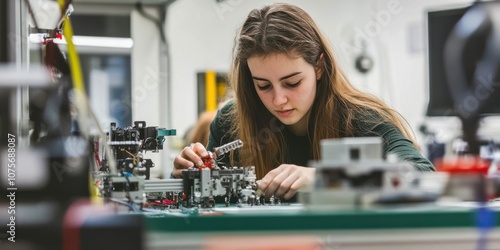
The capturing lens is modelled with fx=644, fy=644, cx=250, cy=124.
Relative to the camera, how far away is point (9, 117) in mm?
810

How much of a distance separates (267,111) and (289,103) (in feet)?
0.85

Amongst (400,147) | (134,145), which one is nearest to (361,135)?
(400,147)

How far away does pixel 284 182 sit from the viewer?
52.2 inches

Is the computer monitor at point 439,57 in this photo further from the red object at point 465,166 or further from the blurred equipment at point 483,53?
the red object at point 465,166

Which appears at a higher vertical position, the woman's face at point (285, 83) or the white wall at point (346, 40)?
the white wall at point (346, 40)

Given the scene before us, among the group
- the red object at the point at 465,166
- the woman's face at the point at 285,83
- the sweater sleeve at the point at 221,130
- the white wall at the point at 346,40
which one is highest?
the white wall at the point at 346,40

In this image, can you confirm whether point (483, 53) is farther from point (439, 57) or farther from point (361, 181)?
point (361, 181)

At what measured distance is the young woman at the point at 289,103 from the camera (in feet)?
5.51

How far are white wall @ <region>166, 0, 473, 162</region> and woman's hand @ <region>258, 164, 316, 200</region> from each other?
2.67m

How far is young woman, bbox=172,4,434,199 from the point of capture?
5.51 feet

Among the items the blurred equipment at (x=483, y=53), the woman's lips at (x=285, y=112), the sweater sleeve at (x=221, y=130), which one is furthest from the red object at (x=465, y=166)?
the sweater sleeve at (x=221, y=130)

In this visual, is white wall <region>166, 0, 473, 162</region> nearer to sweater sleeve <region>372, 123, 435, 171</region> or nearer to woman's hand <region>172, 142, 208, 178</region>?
sweater sleeve <region>372, 123, 435, 171</region>

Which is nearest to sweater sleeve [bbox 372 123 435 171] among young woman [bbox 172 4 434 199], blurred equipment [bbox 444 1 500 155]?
young woman [bbox 172 4 434 199]

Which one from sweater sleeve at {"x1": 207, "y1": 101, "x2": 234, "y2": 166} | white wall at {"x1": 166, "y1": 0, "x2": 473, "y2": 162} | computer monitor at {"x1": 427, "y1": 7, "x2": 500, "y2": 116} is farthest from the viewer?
white wall at {"x1": 166, "y1": 0, "x2": 473, "y2": 162}
